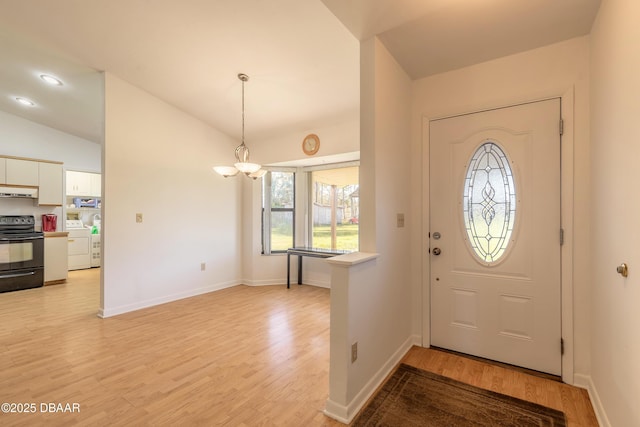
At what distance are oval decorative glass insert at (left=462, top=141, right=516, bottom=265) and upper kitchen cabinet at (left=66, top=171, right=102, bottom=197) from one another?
751 cm

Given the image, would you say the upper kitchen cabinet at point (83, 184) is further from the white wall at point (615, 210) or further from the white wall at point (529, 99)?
the white wall at point (615, 210)

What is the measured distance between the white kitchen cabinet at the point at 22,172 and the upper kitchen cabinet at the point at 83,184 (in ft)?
3.89

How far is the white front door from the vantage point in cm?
221

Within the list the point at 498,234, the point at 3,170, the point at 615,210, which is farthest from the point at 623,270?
the point at 3,170

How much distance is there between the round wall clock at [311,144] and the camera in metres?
4.55

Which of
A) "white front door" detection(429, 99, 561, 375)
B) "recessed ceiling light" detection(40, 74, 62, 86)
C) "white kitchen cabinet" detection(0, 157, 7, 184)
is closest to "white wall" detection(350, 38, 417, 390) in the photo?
"white front door" detection(429, 99, 561, 375)

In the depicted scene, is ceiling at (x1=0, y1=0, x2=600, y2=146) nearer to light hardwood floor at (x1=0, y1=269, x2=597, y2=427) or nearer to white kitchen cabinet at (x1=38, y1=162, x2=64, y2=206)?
white kitchen cabinet at (x1=38, y1=162, x2=64, y2=206)

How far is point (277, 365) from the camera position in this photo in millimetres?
2438

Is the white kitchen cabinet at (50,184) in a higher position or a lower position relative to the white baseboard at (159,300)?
higher

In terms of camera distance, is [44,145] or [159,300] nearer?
[159,300]

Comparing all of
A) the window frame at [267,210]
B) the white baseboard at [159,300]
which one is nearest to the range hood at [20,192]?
the white baseboard at [159,300]

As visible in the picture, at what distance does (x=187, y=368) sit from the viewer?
2.39 m

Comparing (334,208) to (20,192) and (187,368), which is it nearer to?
(187,368)

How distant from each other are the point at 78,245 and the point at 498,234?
824 centimetres
